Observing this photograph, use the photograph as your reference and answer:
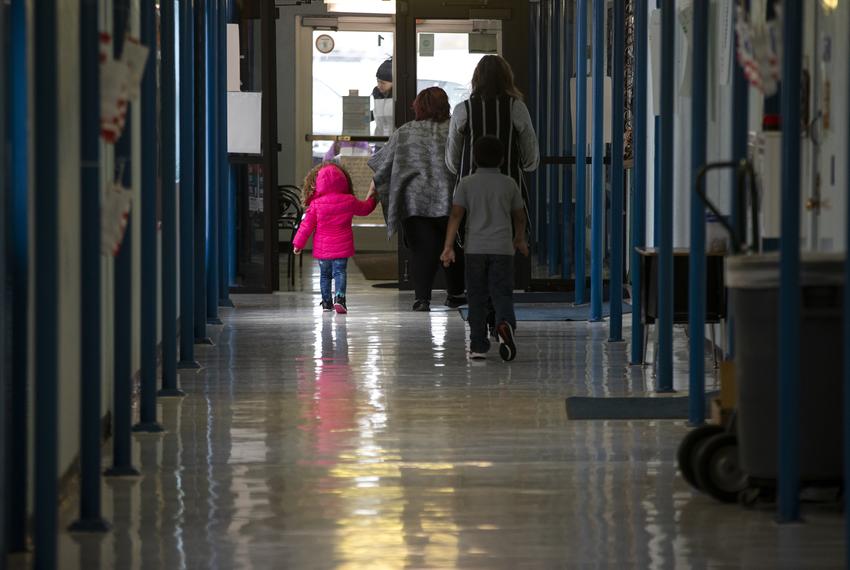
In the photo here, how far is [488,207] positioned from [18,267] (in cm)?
372

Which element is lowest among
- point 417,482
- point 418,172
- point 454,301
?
point 417,482

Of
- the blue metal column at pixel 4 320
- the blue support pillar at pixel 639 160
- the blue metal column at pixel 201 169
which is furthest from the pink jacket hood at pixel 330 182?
the blue metal column at pixel 4 320

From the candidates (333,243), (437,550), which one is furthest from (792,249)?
(333,243)

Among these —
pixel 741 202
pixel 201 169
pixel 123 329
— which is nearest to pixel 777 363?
pixel 741 202

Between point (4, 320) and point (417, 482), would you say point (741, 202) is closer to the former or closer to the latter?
point (417, 482)

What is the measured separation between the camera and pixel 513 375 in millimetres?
6812

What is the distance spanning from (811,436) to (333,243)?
6.18m

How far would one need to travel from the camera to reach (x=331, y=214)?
9.93m

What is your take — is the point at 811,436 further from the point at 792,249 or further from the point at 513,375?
the point at 513,375

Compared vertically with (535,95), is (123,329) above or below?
below

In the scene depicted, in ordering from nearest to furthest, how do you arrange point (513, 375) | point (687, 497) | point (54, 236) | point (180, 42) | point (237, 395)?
point (54, 236)
point (687, 497)
point (237, 395)
point (513, 375)
point (180, 42)

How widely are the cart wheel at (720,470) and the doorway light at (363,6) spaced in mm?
11198

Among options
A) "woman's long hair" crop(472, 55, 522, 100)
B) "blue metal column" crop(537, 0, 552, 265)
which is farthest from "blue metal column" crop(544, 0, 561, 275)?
"woman's long hair" crop(472, 55, 522, 100)

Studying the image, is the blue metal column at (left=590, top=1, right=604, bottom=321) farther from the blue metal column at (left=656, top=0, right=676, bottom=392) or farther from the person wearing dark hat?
the person wearing dark hat
